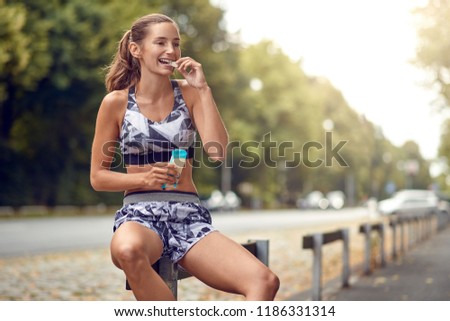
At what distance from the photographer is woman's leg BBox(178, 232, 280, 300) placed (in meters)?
2.88

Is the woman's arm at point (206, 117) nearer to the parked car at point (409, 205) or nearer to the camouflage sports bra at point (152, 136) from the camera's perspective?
the camouflage sports bra at point (152, 136)

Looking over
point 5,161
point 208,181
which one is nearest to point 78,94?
point 5,161

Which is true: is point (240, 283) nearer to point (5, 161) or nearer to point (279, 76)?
point (5, 161)

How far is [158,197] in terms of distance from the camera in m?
3.05

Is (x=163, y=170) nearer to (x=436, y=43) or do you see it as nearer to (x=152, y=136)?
(x=152, y=136)

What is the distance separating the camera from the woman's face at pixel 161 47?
3.11m

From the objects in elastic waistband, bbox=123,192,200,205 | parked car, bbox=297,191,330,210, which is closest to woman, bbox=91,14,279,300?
elastic waistband, bbox=123,192,200,205

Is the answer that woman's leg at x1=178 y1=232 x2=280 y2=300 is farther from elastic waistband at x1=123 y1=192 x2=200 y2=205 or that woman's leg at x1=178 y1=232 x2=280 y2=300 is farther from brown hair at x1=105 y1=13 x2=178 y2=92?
brown hair at x1=105 y1=13 x2=178 y2=92

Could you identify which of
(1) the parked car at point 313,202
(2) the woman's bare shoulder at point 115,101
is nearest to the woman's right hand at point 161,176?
(2) the woman's bare shoulder at point 115,101

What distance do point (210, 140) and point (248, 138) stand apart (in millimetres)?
49330

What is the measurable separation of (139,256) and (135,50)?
786 millimetres

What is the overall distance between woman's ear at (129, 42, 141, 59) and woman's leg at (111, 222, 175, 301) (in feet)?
2.05

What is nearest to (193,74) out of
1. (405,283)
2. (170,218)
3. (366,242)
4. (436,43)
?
(170,218)

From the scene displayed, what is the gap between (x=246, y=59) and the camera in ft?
207
